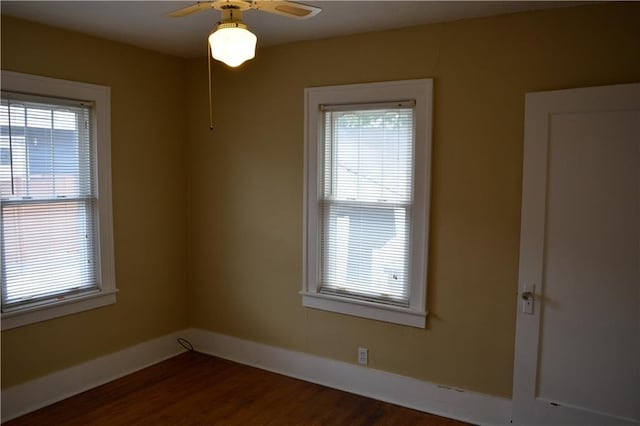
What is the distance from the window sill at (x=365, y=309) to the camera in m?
3.19

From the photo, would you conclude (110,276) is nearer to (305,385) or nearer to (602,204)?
(305,385)

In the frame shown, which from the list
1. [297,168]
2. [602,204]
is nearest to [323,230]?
[297,168]

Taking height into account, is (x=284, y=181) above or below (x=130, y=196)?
above

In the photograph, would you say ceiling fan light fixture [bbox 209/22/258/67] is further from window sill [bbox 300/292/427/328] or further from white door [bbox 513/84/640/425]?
window sill [bbox 300/292/427/328]

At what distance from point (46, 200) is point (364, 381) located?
8.27 feet

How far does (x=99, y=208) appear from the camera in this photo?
3.48m

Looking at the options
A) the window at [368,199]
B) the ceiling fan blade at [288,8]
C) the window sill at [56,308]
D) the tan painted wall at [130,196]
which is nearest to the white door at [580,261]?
the window at [368,199]

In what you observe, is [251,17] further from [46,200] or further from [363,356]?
[363,356]

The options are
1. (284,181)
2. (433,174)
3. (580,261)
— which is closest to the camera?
(580,261)

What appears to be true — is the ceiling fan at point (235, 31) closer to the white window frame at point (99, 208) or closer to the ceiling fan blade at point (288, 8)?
the ceiling fan blade at point (288, 8)

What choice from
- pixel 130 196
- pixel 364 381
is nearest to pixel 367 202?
pixel 364 381

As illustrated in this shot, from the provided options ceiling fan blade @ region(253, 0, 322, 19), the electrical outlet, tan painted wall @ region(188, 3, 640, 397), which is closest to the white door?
tan painted wall @ region(188, 3, 640, 397)

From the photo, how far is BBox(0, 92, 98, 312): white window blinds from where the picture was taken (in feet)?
9.84

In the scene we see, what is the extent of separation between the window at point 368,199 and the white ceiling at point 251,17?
40cm
